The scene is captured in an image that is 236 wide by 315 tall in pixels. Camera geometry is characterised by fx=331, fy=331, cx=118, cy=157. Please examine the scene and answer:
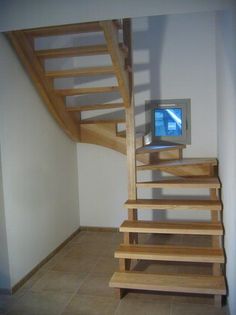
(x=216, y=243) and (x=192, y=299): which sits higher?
(x=216, y=243)

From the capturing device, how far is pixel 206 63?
410 centimetres

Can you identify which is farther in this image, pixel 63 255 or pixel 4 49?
pixel 63 255

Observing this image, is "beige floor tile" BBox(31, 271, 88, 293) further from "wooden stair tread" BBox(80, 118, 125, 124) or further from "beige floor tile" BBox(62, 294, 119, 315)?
"wooden stair tread" BBox(80, 118, 125, 124)

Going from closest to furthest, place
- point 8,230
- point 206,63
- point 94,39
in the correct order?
point 8,230
point 206,63
point 94,39

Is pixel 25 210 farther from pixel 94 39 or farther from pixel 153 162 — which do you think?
pixel 94 39

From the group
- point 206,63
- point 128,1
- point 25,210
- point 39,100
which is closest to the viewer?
point 128,1

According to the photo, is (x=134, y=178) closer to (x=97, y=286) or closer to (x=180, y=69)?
(x=97, y=286)

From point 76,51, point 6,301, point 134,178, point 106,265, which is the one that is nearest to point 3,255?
point 6,301

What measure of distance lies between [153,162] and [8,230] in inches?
70.7

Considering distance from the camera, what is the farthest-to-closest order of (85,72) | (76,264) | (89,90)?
(76,264)
(89,90)
(85,72)

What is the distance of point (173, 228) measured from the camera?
2953 millimetres

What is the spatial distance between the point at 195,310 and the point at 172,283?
258 millimetres

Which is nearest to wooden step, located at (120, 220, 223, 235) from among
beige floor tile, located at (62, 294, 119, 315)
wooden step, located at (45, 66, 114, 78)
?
beige floor tile, located at (62, 294, 119, 315)

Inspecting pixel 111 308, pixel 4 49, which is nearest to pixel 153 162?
pixel 111 308
